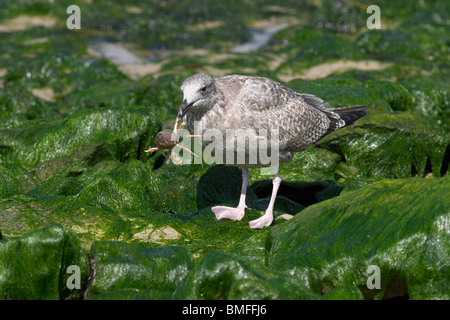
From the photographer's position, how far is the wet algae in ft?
14.0

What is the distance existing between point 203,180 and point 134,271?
2569 mm

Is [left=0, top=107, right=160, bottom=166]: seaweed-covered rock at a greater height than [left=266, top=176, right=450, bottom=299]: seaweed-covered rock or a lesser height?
lesser

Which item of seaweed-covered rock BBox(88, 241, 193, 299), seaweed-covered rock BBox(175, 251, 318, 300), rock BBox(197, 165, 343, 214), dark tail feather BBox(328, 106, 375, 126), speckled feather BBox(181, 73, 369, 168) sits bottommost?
rock BBox(197, 165, 343, 214)

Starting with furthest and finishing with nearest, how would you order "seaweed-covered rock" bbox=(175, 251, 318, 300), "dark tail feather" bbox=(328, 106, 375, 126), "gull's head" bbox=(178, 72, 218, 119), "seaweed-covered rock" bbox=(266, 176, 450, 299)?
1. "dark tail feather" bbox=(328, 106, 375, 126)
2. "gull's head" bbox=(178, 72, 218, 119)
3. "seaweed-covered rock" bbox=(266, 176, 450, 299)
4. "seaweed-covered rock" bbox=(175, 251, 318, 300)

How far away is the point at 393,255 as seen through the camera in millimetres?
4348

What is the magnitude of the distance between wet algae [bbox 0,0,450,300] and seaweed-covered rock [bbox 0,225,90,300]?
1cm

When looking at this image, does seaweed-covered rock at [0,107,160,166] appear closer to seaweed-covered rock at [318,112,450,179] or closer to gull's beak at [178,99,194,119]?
seaweed-covered rock at [318,112,450,179]

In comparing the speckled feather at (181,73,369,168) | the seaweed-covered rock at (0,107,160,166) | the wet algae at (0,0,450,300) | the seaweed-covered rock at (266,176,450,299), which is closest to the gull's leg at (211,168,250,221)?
the wet algae at (0,0,450,300)

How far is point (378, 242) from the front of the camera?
4.48 meters

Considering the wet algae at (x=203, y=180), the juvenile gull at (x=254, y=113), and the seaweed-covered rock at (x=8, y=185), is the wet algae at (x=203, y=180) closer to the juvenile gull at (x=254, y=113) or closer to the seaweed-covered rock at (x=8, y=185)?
the seaweed-covered rock at (x=8, y=185)

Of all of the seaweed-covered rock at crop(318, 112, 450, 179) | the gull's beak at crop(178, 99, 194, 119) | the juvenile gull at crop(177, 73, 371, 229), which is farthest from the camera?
the seaweed-covered rock at crop(318, 112, 450, 179)

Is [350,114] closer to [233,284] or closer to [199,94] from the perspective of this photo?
[199,94]

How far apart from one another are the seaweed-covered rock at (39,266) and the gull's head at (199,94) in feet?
5.37

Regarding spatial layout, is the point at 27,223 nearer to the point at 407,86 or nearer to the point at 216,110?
the point at 216,110
